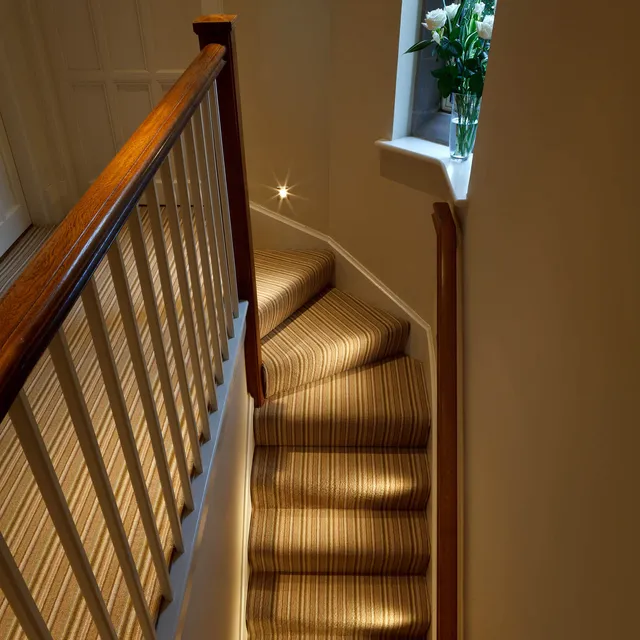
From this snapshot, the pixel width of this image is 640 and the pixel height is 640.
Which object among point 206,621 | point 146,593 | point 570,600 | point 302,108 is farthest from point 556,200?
point 302,108

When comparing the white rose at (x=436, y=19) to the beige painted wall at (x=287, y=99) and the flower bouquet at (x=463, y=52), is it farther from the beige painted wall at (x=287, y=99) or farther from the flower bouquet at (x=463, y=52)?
the beige painted wall at (x=287, y=99)

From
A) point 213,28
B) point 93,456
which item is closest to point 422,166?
point 213,28

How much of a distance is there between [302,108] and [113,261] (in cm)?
195

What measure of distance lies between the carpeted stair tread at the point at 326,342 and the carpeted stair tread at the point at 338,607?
80 cm

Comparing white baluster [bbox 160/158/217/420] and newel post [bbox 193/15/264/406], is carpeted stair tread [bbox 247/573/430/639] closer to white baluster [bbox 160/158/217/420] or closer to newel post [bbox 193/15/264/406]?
newel post [bbox 193/15/264/406]

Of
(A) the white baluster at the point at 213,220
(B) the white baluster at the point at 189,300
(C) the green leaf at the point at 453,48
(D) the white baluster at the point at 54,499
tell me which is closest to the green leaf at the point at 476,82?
(C) the green leaf at the point at 453,48

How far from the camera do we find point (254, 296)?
2164 mm

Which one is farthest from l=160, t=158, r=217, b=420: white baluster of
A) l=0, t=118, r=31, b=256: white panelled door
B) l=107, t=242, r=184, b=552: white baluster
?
l=0, t=118, r=31, b=256: white panelled door

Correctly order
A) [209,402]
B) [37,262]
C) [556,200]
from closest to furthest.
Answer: [37,262], [556,200], [209,402]

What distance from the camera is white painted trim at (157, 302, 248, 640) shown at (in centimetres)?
133

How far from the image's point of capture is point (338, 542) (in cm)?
241

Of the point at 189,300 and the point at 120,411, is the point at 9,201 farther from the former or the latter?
the point at 120,411

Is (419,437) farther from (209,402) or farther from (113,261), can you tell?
(113,261)

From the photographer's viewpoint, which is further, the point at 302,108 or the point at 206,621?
the point at 302,108
